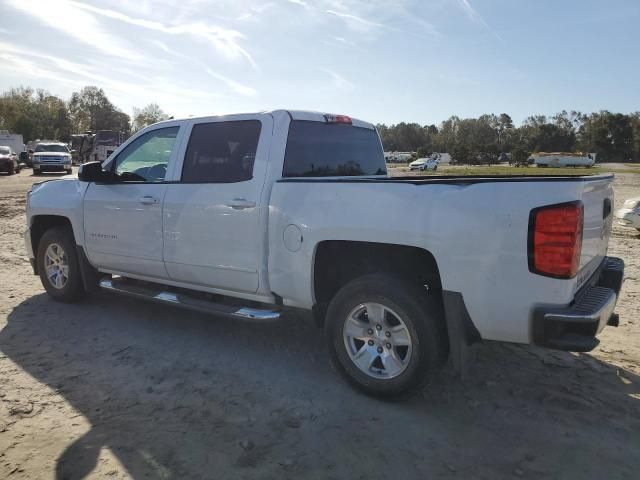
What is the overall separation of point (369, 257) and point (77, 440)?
226cm

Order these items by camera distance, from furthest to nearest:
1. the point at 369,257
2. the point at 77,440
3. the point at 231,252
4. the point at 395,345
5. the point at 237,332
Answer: the point at 237,332 < the point at 231,252 < the point at 369,257 < the point at 395,345 < the point at 77,440

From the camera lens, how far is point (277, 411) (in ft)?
11.5

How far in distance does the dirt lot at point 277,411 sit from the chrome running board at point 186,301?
39 centimetres

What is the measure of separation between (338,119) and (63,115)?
104103 millimetres

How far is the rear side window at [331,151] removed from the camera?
4.39 m

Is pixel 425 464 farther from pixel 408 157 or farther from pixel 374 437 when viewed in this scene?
pixel 408 157

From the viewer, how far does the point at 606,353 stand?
4.57 meters

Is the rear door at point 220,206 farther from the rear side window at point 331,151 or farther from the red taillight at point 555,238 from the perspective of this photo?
the red taillight at point 555,238

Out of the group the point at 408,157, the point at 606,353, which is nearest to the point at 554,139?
the point at 408,157

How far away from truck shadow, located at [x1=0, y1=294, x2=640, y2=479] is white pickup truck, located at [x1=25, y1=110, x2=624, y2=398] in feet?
1.26

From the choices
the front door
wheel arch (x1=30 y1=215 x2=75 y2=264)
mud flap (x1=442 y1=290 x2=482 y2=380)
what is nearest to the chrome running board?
the front door

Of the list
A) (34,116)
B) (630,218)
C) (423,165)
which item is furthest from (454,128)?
(630,218)

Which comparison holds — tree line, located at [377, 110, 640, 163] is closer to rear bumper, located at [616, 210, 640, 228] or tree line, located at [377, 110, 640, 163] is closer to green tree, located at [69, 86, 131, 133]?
green tree, located at [69, 86, 131, 133]

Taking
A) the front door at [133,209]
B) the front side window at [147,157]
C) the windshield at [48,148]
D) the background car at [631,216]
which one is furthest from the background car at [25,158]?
the background car at [631,216]
